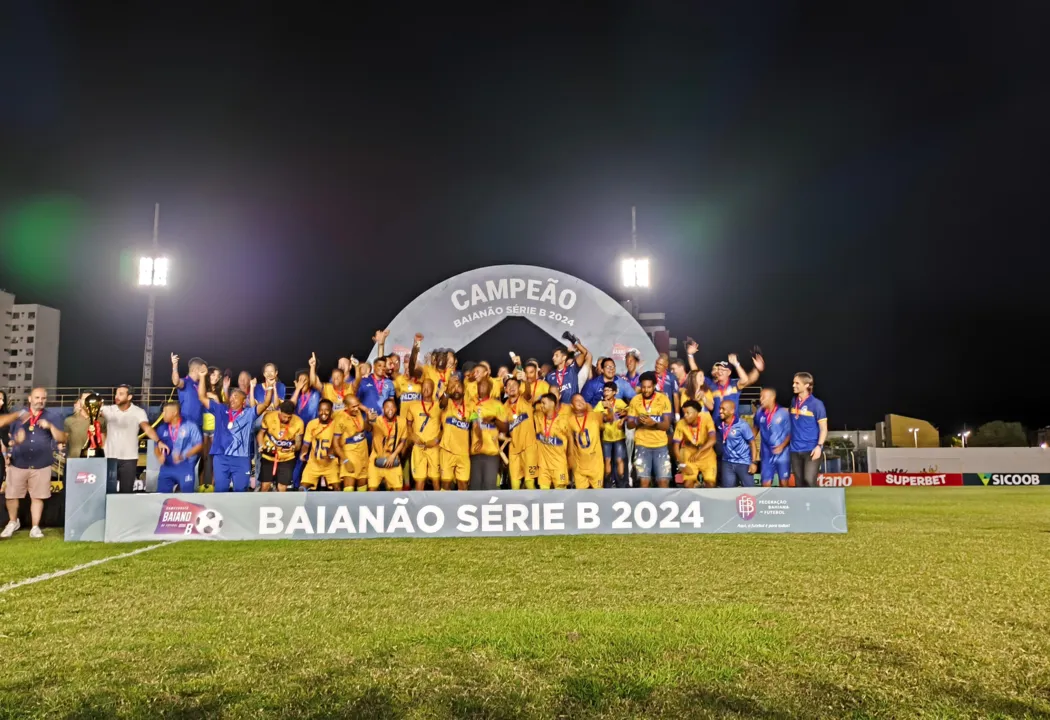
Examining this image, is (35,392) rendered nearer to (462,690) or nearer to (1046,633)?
(462,690)

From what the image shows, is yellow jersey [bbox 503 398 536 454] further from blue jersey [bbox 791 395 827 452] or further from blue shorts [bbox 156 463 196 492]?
blue shorts [bbox 156 463 196 492]

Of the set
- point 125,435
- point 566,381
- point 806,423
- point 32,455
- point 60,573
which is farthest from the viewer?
point 566,381

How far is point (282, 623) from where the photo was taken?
429 cm

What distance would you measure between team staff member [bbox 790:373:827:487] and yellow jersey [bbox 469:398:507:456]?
12.7 ft

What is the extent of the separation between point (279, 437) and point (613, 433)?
4476mm

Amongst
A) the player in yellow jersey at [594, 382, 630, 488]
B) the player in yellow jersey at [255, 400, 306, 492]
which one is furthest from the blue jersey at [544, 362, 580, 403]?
the player in yellow jersey at [255, 400, 306, 492]

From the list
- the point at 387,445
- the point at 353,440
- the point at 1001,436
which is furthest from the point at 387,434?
the point at 1001,436

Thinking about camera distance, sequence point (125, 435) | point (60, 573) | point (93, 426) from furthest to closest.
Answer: point (93, 426) → point (125, 435) → point (60, 573)

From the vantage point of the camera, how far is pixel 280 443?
380 inches

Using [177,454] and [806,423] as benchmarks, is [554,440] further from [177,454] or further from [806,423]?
[177,454]

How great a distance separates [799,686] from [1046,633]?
1921 mm

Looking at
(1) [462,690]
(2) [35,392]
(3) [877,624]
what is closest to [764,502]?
(3) [877,624]

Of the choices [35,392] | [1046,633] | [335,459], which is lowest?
[1046,633]

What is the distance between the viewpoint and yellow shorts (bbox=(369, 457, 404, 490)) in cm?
941
